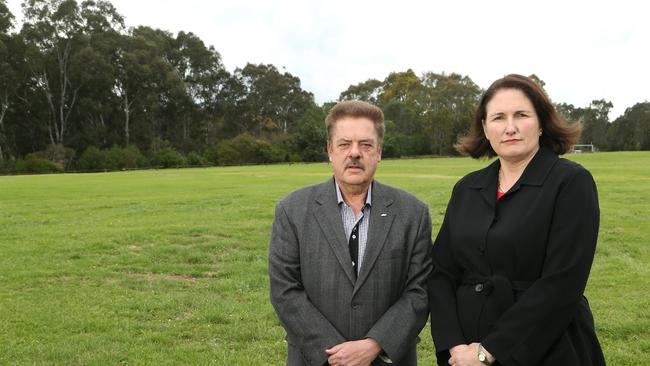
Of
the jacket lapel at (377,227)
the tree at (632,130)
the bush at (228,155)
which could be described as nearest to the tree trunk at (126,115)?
the bush at (228,155)

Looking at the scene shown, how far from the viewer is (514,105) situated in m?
2.68

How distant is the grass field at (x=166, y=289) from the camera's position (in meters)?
5.29

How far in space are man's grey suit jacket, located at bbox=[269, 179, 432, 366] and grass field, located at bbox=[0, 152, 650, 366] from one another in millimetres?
2376

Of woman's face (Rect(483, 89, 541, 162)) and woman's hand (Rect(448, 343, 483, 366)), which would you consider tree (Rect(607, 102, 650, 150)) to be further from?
woman's hand (Rect(448, 343, 483, 366))

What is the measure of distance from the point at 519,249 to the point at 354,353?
0.94 metres

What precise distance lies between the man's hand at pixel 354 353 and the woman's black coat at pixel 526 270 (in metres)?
0.33

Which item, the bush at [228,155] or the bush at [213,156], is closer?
the bush at [213,156]

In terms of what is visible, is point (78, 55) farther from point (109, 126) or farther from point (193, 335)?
point (193, 335)

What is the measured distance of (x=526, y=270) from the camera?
254 cm

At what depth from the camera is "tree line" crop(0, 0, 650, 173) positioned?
5641 cm

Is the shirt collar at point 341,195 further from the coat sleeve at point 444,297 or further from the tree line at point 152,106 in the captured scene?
the tree line at point 152,106

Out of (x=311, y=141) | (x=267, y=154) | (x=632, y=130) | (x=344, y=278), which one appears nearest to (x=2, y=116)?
(x=267, y=154)

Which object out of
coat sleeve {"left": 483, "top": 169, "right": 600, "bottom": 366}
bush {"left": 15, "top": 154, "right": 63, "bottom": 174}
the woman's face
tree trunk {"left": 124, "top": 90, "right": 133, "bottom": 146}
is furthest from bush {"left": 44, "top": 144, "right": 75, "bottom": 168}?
coat sleeve {"left": 483, "top": 169, "right": 600, "bottom": 366}

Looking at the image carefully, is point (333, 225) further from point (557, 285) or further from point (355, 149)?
point (557, 285)
